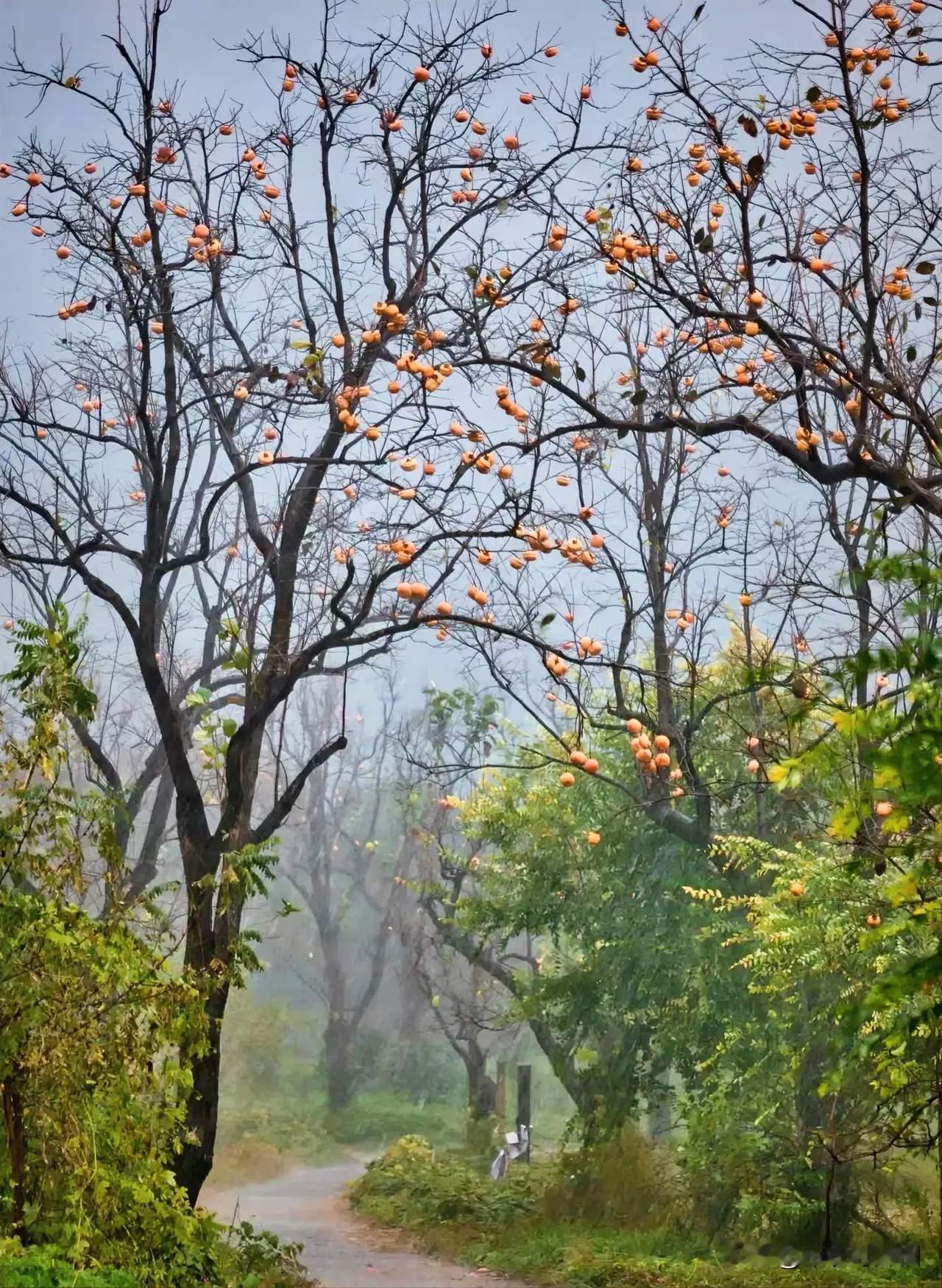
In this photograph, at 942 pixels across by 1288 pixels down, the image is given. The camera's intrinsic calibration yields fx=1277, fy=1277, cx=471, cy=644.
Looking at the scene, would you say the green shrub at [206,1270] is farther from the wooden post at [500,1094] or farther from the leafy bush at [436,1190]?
the wooden post at [500,1094]

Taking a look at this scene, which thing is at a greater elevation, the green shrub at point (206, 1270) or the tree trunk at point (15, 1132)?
the tree trunk at point (15, 1132)

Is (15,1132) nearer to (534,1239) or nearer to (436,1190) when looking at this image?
(534,1239)

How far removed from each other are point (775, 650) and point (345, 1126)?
467 centimetres

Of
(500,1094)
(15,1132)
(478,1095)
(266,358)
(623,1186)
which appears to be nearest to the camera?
(15,1132)

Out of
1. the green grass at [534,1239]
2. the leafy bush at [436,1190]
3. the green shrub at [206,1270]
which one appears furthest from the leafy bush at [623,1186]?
the green shrub at [206,1270]

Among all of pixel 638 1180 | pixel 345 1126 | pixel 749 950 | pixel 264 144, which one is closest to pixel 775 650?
pixel 749 950

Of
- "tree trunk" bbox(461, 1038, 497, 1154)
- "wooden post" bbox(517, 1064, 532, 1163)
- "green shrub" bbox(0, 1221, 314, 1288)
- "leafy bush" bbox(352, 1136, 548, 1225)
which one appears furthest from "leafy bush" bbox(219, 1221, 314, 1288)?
"tree trunk" bbox(461, 1038, 497, 1154)

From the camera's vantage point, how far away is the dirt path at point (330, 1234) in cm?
474

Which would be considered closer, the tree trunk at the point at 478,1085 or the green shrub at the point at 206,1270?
the green shrub at the point at 206,1270

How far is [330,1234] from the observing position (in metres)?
5.57

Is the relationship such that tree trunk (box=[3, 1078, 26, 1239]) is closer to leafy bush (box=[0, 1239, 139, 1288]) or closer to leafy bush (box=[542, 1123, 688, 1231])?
leafy bush (box=[0, 1239, 139, 1288])

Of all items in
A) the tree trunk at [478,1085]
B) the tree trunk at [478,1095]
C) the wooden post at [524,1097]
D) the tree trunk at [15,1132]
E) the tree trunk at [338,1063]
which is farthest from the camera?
the tree trunk at [338,1063]

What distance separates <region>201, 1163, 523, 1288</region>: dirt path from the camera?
474 cm

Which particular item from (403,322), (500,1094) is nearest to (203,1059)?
(403,322)
